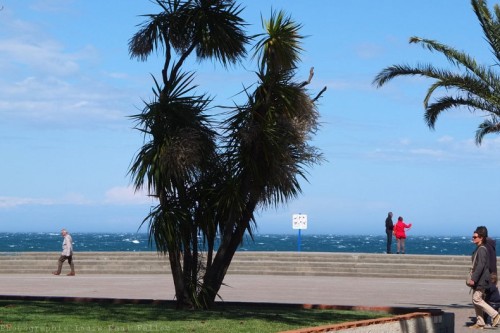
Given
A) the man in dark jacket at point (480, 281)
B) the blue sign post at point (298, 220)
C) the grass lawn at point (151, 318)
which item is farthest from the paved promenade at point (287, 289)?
the blue sign post at point (298, 220)

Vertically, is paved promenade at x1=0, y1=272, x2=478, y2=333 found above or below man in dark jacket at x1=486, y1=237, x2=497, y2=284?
below

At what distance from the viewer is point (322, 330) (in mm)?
11477

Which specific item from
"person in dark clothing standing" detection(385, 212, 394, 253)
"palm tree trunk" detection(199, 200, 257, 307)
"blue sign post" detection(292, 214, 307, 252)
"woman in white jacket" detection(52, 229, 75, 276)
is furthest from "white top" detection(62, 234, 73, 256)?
"palm tree trunk" detection(199, 200, 257, 307)

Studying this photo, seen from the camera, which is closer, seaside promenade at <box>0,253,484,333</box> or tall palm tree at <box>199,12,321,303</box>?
tall palm tree at <box>199,12,321,303</box>

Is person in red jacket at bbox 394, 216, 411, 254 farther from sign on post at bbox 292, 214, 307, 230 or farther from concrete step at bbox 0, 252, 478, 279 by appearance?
sign on post at bbox 292, 214, 307, 230

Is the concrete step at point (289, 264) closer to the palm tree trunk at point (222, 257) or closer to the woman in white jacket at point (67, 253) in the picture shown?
the woman in white jacket at point (67, 253)

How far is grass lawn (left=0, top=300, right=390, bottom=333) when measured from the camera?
12.6 m

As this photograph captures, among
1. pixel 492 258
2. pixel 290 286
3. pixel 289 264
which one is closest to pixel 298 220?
pixel 289 264

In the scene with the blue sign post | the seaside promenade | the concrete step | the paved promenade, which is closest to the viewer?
the paved promenade

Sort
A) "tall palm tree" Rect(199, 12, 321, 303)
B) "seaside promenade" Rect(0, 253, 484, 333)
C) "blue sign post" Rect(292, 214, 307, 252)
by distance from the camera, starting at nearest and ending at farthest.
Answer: "tall palm tree" Rect(199, 12, 321, 303) → "seaside promenade" Rect(0, 253, 484, 333) → "blue sign post" Rect(292, 214, 307, 252)

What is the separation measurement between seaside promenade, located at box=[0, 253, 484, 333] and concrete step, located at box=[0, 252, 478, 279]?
0.04m

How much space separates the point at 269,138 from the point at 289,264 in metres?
18.9

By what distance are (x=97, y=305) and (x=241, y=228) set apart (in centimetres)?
257

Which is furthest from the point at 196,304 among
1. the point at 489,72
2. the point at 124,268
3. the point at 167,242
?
the point at 124,268
